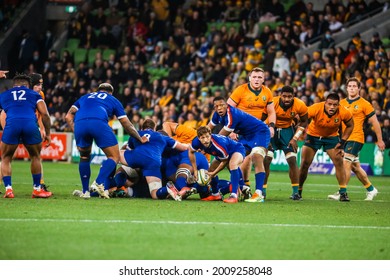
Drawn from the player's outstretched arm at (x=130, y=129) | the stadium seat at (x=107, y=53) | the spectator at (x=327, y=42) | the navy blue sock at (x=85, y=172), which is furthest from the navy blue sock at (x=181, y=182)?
the stadium seat at (x=107, y=53)

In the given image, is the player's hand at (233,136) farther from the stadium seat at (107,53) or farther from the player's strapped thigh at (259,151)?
the stadium seat at (107,53)

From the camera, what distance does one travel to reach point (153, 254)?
8.36 meters

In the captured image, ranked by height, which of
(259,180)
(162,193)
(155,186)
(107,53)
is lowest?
(162,193)

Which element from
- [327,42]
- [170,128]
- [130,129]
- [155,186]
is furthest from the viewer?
[327,42]

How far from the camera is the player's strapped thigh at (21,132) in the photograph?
13969 mm

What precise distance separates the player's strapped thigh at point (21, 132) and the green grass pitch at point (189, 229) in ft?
3.15

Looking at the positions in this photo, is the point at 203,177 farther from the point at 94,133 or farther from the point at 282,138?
the point at 282,138

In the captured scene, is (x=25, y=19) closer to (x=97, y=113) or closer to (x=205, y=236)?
(x=97, y=113)

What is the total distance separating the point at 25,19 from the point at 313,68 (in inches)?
600

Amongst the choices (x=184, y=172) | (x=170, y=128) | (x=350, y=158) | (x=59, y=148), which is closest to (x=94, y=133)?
(x=184, y=172)

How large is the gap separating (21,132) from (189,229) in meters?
4.87

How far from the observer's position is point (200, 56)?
32.8 meters

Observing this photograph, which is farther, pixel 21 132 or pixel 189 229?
pixel 21 132
